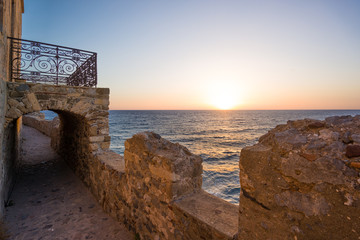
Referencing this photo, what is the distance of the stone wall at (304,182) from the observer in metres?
1.18

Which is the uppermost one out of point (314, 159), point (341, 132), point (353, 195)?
point (341, 132)

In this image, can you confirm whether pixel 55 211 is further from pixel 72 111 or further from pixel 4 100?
pixel 4 100

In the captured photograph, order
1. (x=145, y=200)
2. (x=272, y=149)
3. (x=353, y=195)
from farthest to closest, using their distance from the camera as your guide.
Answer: (x=145, y=200), (x=272, y=149), (x=353, y=195)

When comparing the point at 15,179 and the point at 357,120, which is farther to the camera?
the point at 15,179

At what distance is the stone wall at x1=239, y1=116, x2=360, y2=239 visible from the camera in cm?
118

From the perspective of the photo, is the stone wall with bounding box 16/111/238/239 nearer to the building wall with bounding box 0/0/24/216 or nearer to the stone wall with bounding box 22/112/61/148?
the building wall with bounding box 0/0/24/216

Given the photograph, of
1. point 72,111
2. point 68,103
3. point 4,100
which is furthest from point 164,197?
point 68,103

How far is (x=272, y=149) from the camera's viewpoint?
1534 millimetres

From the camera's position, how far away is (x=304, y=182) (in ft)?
4.39

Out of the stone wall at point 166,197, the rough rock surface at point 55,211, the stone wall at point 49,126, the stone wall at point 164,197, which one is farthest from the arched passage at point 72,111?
the stone wall at point 49,126

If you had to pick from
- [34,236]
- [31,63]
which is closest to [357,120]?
[34,236]

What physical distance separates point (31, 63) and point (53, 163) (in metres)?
4.81

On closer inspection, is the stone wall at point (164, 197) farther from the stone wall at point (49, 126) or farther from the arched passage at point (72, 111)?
the stone wall at point (49, 126)

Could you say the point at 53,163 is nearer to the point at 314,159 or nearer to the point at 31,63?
the point at 31,63
